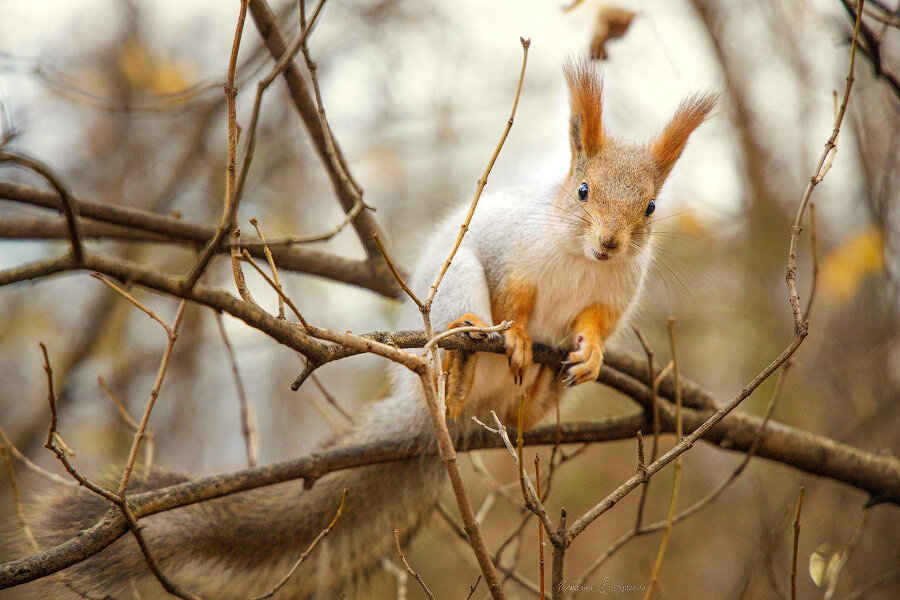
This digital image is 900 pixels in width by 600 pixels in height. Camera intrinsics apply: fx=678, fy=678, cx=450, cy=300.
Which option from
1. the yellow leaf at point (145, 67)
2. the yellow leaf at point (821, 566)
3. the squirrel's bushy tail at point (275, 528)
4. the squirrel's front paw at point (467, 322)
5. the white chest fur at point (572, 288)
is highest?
the yellow leaf at point (145, 67)

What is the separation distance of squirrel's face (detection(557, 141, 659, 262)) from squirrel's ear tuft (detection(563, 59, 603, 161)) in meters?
0.06

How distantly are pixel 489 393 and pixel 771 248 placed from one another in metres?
4.10

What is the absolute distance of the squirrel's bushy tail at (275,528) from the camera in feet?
6.82

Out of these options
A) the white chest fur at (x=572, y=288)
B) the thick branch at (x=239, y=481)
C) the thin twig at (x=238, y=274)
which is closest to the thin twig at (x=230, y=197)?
the thin twig at (x=238, y=274)

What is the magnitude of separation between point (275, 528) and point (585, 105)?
1948 mm

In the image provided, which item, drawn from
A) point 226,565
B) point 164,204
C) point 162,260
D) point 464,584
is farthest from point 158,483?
point 162,260

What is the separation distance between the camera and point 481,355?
2.59 m

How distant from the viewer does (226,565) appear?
2.40m

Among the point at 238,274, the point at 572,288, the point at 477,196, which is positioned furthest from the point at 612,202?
the point at 238,274

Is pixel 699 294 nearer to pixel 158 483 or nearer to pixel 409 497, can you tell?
pixel 409 497

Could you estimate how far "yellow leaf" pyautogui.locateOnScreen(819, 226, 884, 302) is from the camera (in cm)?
383

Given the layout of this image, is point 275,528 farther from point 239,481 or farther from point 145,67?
point 145,67

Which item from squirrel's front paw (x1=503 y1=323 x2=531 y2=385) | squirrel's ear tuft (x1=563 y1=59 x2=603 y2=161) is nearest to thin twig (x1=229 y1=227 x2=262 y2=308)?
squirrel's front paw (x1=503 y1=323 x2=531 y2=385)

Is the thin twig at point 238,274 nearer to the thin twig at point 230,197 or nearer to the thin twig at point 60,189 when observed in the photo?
the thin twig at point 230,197
